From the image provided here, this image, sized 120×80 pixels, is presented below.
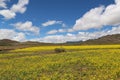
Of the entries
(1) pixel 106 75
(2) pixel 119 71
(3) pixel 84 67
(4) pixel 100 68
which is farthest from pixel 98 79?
(3) pixel 84 67

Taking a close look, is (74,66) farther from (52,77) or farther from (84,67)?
(52,77)

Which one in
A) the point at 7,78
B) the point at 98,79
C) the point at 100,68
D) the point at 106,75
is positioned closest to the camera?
the point at 98,79

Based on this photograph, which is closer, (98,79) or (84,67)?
(98,79)

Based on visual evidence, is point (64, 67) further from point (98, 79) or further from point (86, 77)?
point (98, 79)

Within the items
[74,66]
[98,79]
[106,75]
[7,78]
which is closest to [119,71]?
[106,75]

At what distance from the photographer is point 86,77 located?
23984mm

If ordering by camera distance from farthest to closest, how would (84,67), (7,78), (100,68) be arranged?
(84,67) → (100,68) → (7,78)

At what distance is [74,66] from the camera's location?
31141 mm

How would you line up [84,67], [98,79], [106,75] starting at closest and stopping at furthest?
[98,79], [106,75], [84,67]

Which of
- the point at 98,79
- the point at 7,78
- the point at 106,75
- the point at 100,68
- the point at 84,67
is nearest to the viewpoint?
the point at 98,79

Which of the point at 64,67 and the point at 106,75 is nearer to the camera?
the point at 106,75

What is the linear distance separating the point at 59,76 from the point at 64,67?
5.76 metres

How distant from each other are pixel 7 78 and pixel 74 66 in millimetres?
8319

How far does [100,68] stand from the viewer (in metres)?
28.0
